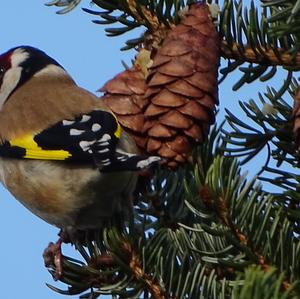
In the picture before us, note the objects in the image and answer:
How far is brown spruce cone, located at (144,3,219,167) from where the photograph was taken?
1.45 meters

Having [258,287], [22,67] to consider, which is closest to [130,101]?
[258,287]

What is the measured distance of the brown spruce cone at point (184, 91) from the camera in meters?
1.45

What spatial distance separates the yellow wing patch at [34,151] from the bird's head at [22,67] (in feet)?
1.38

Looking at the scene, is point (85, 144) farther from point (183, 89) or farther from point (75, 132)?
point (183, 89)

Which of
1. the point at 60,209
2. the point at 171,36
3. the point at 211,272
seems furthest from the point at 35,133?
the point at 211,272

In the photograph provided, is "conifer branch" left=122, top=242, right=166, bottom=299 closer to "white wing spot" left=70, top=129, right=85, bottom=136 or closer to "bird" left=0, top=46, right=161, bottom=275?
"bird" left=0, top=46, right=161, bottom=275

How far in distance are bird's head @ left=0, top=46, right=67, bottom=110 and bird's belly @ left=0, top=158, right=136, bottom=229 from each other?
0.55 metres

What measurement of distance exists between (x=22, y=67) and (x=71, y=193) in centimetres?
79

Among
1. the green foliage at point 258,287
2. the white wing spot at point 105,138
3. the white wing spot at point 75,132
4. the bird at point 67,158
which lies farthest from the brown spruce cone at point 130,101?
the green foliage at point 258,287

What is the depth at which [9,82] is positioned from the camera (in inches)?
96.3

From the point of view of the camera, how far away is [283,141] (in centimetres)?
144

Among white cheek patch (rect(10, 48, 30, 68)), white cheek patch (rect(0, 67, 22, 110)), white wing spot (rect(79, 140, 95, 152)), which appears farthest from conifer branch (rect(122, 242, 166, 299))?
white cheek patch (rect(10, 48, 30, 68))

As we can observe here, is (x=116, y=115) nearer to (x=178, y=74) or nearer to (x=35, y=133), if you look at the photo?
(x=178, y=74)

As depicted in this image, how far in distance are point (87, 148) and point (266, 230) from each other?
2.74 feet
